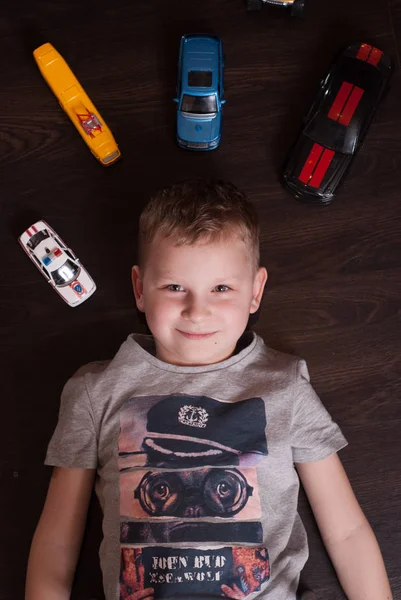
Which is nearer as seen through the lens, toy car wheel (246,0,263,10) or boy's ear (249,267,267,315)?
boy's ear (249,267,267,315)

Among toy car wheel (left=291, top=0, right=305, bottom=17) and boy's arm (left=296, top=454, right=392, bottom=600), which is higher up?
toy car wheel (left=291, top=0, right=305, bottom=17)

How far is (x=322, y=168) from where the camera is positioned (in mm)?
1431

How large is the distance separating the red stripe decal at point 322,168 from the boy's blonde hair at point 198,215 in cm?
24

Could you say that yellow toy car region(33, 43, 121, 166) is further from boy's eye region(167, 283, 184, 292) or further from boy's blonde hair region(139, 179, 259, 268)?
boy's eye region(167, 283, 184, 292)

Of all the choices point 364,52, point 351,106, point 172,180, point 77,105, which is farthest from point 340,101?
point 77,105

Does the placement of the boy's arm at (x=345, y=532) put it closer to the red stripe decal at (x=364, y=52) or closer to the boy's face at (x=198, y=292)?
the boy's face at (x=198, y=292)

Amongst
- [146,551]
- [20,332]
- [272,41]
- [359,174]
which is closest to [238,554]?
[146,551]

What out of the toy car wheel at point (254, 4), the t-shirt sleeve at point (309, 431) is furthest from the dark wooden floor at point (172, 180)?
the t-shirt sleeve at point (309, 431)

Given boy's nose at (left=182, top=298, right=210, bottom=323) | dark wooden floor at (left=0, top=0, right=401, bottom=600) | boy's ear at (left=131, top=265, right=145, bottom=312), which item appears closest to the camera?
boy's nose at (left=182, top=298, right=210, bottom=323)

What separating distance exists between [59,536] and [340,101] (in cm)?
114

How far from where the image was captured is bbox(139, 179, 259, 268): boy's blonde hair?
1.16 m

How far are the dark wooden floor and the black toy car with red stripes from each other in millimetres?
54

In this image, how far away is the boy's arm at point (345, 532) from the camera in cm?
126

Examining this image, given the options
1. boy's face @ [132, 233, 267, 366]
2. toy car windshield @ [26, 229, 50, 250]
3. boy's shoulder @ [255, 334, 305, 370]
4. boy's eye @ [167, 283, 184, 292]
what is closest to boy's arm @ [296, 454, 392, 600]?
boy's shoulder @ [255, 334, 305, 370]
